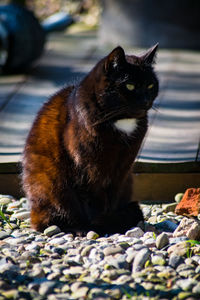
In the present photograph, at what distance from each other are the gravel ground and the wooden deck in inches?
22.3

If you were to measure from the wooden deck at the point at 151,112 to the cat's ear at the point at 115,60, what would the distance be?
1.51 feet

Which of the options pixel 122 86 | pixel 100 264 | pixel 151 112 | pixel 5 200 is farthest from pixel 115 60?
pixel 151 112

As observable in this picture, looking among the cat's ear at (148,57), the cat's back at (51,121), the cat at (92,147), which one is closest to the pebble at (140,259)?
the cat at (92,147)

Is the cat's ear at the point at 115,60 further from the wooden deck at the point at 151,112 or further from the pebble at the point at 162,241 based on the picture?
the pebble at the point at 162,241

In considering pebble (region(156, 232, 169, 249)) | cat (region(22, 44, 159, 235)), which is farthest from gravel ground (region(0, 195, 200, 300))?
cat (region(22, 44, 159, 235))

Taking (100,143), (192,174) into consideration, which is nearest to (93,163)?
(100,143)

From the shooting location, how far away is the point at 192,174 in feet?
12.4

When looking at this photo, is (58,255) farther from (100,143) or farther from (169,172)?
(169,172)

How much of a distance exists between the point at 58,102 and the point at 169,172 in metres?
0.97

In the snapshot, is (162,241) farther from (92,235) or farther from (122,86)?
(122,86)

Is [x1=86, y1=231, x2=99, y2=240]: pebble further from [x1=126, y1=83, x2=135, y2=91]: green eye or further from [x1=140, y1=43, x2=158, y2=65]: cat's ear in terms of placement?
[x1=140, y1=43, x2=158, y2=65]: cat's ear

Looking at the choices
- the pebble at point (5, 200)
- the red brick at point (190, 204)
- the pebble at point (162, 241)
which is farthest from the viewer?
the pebble at point (5, 200)

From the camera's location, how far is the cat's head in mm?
3000

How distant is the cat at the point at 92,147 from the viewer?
9.98ft
